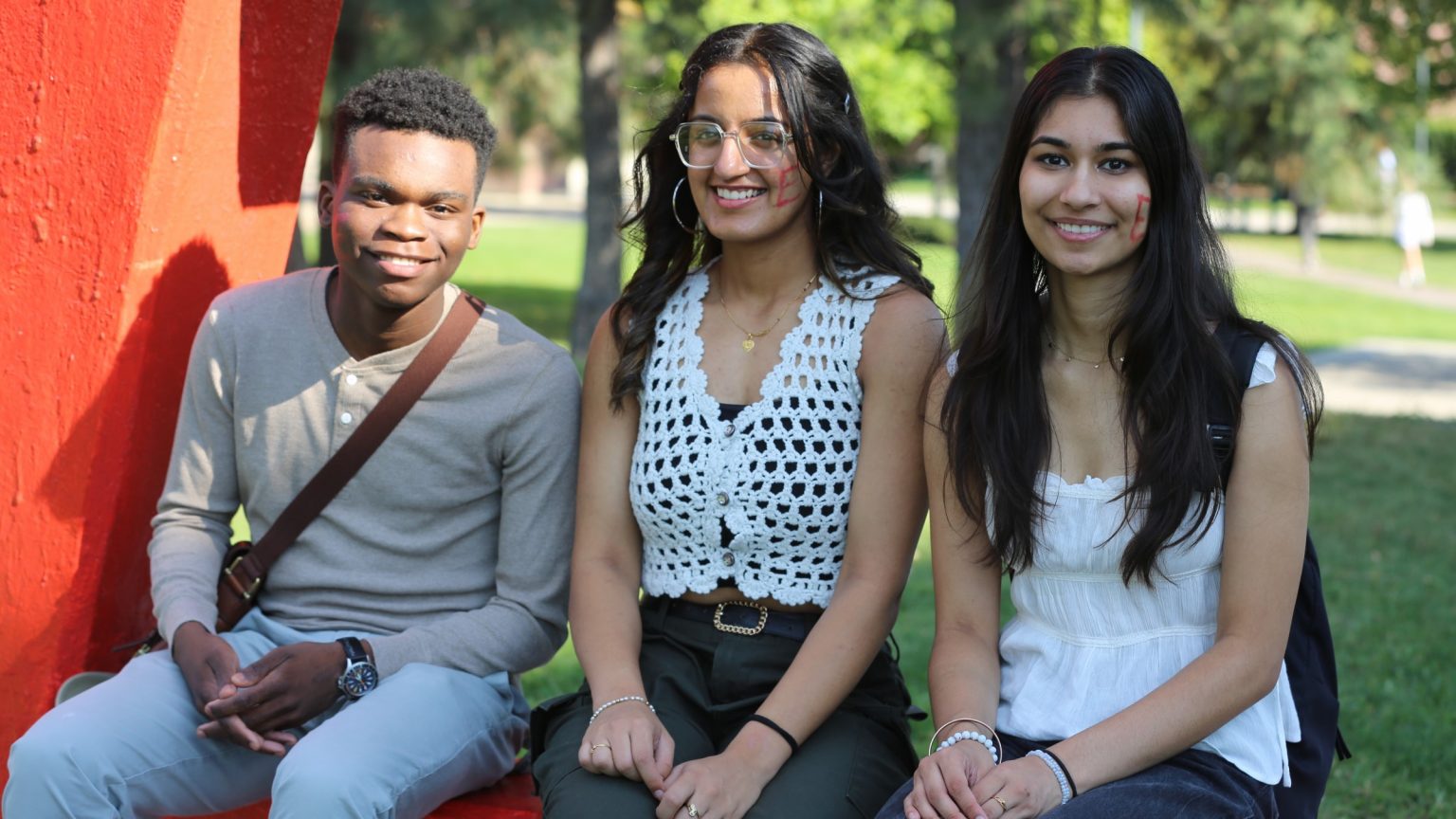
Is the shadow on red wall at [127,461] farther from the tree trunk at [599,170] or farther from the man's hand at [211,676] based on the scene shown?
the tree trunk at [599,170]

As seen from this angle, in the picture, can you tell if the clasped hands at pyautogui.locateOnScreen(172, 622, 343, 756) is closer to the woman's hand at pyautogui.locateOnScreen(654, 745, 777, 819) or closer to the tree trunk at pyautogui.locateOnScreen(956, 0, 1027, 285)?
the woman's hand at pyautogui.locateOnScreen(654, 745, 777, 819)

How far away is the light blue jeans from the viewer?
2631mm

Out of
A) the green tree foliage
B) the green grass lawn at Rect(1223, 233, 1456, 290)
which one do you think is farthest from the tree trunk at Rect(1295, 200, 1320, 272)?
the green tree foliage

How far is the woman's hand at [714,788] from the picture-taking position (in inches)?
100

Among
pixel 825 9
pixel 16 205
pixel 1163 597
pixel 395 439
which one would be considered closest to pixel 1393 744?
pixel 1163 597

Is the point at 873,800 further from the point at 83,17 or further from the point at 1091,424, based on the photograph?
the point at 83,17

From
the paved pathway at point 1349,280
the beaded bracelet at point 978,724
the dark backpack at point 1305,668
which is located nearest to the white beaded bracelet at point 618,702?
the beaded bracelet at point 978,724

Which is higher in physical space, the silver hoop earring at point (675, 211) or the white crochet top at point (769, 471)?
the silver hoop earring at point (675, 211)

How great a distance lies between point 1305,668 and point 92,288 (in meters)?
2.64

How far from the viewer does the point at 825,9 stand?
90.7 ft

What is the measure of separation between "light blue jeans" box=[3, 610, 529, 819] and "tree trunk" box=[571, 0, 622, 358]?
9.29m

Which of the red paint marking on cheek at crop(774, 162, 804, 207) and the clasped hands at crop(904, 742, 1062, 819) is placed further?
the red paint marking on cheek at crop(774, 162, 804, 207)

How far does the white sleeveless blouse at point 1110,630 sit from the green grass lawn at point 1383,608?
1.83ft

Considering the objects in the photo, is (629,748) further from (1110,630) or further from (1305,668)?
(1305,668)
